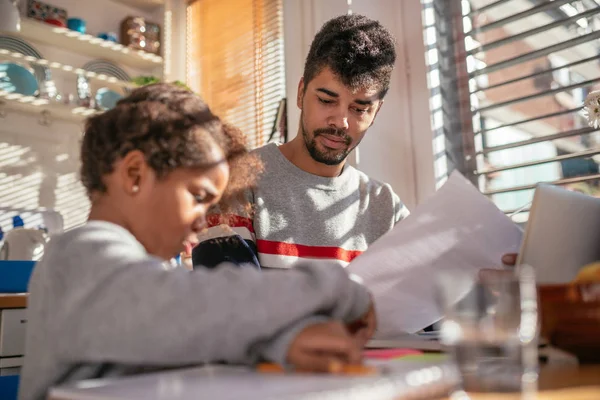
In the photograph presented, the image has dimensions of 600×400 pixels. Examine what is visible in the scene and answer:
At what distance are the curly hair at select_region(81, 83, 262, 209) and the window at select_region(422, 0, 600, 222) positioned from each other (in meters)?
1.23

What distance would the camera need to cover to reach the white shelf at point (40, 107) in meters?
2.93

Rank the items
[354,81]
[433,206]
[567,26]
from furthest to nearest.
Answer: [567,26] < [354,81] < [433,206]

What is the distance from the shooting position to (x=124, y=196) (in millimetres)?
752

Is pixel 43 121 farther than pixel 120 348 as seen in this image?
Yes

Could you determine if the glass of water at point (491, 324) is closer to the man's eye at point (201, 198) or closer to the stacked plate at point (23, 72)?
the man's eye at point (201, 198)

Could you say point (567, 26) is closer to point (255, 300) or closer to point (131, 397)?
point (255, 300)

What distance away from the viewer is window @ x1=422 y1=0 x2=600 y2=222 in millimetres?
1849

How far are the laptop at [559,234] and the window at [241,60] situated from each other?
6.09ft

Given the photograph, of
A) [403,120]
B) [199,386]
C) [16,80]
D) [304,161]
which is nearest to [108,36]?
[16,80]

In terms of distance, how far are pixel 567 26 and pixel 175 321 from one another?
→ 180 cm

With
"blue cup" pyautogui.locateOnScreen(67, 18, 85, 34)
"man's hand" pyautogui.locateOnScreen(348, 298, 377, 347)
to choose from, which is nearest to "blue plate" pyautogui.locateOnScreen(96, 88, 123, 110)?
"blue cup" pyautogui.locateOnScreen(67, 18, 85, 34)

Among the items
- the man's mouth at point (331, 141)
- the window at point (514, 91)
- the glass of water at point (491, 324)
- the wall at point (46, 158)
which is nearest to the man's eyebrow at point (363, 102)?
the man's mouth at point (331, 141)

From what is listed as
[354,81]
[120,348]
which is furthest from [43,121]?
[120,348]

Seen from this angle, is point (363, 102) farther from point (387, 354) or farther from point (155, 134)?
point (387, 354)
